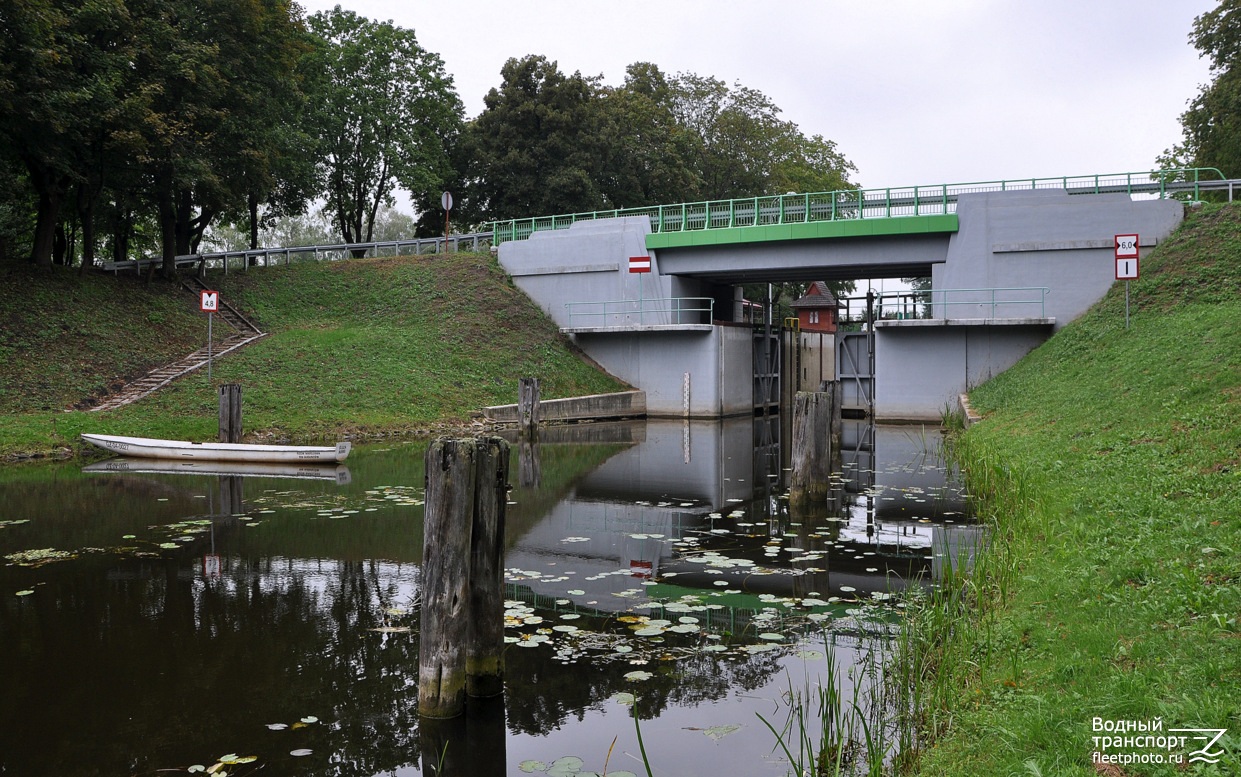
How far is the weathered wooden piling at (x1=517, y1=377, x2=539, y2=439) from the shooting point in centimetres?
2344

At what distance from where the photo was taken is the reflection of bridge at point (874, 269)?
28000mm

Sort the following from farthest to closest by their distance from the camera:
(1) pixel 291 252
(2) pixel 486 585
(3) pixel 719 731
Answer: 1. (1) pixel 291 252
2. (2) pixel 486 585
3. (3) pixel 719 731

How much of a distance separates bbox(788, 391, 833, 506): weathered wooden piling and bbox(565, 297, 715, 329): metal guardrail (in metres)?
20.4

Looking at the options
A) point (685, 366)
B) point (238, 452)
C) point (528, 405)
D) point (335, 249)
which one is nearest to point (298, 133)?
point (335, 249)

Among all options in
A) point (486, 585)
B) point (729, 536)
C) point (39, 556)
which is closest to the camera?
point (486, 585)

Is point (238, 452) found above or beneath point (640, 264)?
beneath

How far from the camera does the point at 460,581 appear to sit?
18.1 feet

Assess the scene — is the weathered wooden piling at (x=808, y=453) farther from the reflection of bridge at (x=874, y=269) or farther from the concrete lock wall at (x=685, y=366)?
the concrete lock wall at (x=685, y=366)

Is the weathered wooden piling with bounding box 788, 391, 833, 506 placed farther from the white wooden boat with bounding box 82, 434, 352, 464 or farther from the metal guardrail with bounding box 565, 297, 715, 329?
the metal guardrail with bounding box 565, 297, 715, 329

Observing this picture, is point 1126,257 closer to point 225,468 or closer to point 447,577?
point 225,468

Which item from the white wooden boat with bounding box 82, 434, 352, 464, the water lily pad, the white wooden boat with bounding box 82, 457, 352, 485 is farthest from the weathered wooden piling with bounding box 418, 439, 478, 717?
the white wooden boat with bounding box 82, 434, 352, 464

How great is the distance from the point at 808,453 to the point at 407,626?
7235mm

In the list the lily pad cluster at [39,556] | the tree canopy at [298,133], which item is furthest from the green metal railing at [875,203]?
the lily pad cluster at [39,556]

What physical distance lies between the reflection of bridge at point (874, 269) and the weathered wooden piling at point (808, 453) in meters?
16.6
